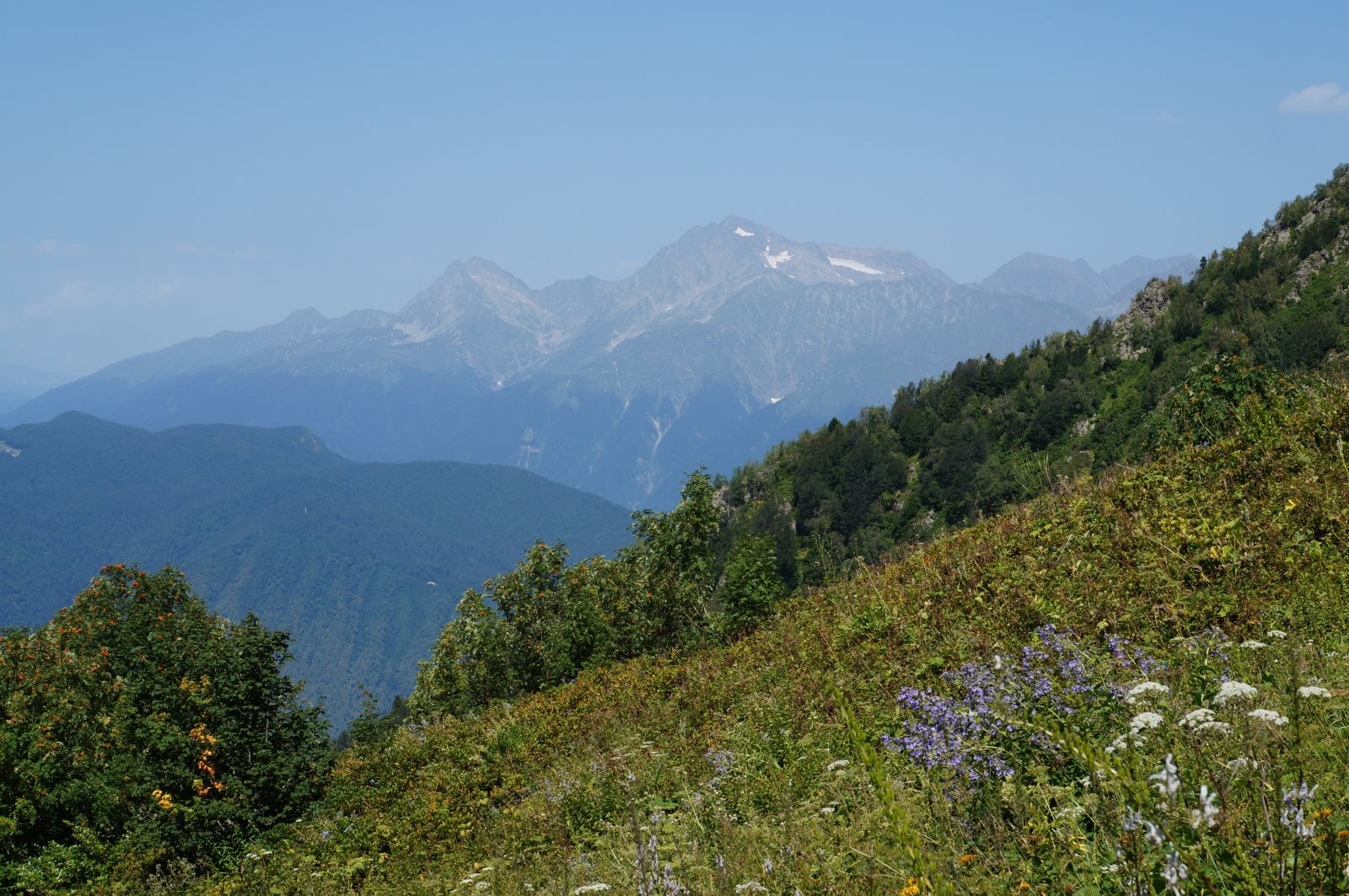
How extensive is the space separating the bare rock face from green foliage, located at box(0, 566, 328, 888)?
268 ft

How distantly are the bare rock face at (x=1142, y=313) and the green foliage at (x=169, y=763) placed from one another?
8158 cm

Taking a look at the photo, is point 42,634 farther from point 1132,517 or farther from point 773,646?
point 1132,517

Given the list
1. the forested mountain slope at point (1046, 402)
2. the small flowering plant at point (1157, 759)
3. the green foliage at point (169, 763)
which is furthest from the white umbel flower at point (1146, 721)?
the forested mountain slope at point (1046, 402)

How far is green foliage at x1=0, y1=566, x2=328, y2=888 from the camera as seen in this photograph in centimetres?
1416

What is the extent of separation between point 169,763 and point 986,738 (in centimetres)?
1549

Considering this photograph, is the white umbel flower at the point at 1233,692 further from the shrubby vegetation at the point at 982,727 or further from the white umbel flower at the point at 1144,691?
the white umbel flower at the point at 1144,691

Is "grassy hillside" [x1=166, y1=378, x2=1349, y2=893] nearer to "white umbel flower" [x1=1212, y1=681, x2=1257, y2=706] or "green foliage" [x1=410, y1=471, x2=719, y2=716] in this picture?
"white umbel flower" [x1=1212, y1=681, x2=1257, y2=706]

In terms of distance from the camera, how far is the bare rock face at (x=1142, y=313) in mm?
79938

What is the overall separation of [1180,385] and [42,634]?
32.5 m

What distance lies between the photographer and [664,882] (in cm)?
461

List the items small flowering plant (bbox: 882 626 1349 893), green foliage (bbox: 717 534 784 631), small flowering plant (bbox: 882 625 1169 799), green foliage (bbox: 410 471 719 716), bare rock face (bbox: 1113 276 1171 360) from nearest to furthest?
small flowering plant (bbox: 882 626 1349 893)
small flowering plant (bbox: 882 625 1169 799)
green foliage (bbox: 717 534 784 631)
green foliage (bbox: 410 471 719 716)
bare rock face (bbox: 1113 276 1171 360)

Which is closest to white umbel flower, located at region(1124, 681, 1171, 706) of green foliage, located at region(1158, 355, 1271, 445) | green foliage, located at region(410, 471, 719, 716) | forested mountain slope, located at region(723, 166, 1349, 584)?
green foliage, located at region(1158, 355, 1271, 445)

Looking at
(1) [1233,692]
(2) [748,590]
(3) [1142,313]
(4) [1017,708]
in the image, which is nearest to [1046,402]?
(3) [1142,313]

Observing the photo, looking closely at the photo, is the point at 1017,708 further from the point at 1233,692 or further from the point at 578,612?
the point at 578,612
